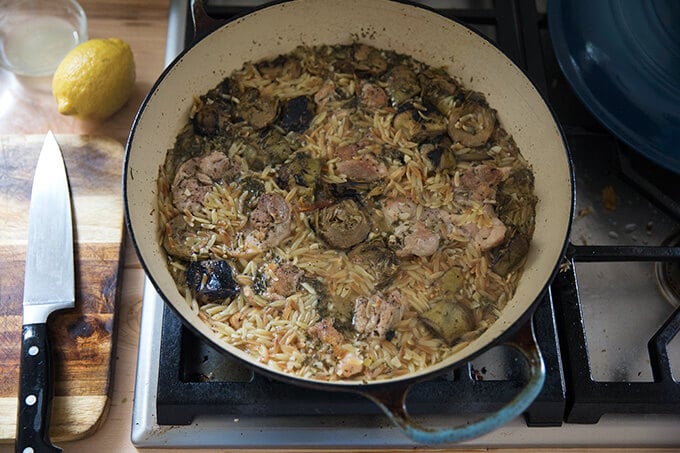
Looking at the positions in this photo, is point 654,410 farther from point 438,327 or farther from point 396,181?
point 396,181

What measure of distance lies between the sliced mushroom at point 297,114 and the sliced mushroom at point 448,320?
50 centimetres

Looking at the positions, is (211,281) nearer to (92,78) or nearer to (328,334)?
(328,334)

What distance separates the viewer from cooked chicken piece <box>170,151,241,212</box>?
150 centimetres

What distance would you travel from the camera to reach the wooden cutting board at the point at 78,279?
56.1 inches

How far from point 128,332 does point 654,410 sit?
1.05 metres

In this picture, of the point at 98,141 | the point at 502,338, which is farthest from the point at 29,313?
the point at 502,338

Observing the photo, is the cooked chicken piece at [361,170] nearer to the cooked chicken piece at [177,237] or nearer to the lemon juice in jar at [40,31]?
the cooked chicken piece at [177,237]

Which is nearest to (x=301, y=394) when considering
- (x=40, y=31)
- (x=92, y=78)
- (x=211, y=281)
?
(x=211, y=281)

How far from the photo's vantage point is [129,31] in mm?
1858

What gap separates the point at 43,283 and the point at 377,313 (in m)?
0.67

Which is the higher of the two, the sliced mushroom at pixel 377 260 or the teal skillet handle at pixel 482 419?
the teal skillet handle at pixel 482 419

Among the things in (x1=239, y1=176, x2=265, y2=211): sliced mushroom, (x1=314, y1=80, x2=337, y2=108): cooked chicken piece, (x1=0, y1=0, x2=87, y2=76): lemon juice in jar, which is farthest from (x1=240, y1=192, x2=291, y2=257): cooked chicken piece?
(x1=0, y1=0, x2=87, y2=76): lemon juice in jar

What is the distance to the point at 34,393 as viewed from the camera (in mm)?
1354

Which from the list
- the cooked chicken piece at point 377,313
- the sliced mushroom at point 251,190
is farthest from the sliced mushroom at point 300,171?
the cooked chicken piece at point 377,313
